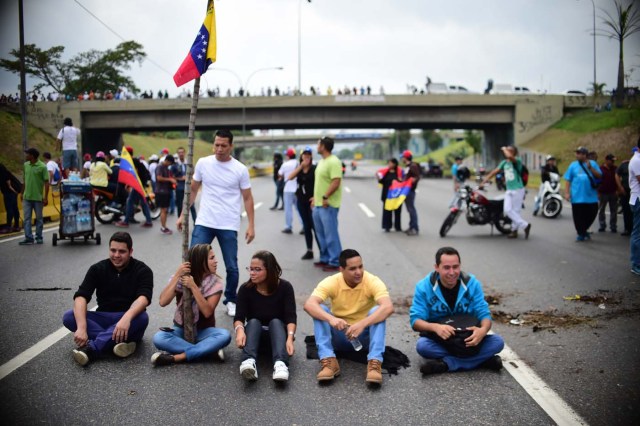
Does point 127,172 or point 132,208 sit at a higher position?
point 127,172

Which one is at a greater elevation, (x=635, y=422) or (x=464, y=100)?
(x=464, y=100)

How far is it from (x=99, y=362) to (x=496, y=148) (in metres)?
55.4

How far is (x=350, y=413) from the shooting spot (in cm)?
429

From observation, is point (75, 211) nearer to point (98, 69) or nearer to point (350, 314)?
point (350, 314)

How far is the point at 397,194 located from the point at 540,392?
10.4 m

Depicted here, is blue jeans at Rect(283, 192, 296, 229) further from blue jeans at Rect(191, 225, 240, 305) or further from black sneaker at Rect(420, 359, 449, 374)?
black sneaker at Rect(420, 359, 449, 374)

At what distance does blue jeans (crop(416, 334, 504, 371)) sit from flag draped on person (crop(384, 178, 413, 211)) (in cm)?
965

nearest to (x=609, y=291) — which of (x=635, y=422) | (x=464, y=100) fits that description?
(x=635, y=422)

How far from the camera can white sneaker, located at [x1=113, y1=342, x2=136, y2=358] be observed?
17.6 feet

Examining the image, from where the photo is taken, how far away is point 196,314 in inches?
222

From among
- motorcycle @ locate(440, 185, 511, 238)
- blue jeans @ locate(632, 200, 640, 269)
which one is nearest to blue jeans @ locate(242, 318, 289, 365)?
blue jeans @ locate(632, 200, 640, 269)

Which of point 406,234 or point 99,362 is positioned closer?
point 99,362

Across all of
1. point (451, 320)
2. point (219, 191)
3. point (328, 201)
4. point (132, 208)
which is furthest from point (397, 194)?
point (451, 320)

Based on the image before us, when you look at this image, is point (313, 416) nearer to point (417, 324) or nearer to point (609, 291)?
point (417, 324)
